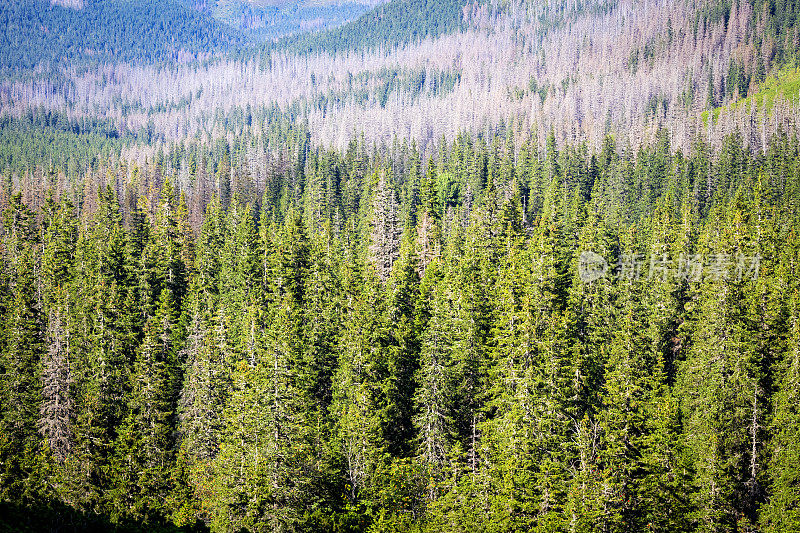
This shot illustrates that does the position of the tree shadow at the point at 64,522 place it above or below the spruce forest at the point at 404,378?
below

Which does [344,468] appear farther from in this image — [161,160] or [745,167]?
[161,160]

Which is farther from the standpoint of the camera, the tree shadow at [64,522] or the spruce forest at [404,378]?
the tree shadow at [64,522]

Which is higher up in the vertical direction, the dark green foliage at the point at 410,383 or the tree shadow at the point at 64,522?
the dark green foliage at the point at 410,383

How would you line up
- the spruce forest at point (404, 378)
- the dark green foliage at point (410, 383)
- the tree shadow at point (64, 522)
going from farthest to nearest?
1. the tree shadow at point (64, 522)
2. the spruce forest at point (404, 378)
3. the dark green foliage at point (410, 383)

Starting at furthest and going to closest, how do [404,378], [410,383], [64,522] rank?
[410,383] → [404,378] → [64,522]

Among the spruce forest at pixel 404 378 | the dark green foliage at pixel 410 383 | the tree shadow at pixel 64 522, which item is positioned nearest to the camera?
the dark green foliage at pixel 410 383

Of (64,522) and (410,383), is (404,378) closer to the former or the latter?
(410,383)

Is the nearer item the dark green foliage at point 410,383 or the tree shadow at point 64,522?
the dark green foliage at point 410,383

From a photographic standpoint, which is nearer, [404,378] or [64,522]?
[64,522]

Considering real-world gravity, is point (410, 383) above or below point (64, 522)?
above

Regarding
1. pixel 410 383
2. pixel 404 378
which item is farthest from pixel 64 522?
pixel 410 383

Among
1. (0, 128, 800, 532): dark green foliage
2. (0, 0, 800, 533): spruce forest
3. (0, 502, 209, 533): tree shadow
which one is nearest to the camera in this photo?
(0, 128, 800, 532): dark green foliage

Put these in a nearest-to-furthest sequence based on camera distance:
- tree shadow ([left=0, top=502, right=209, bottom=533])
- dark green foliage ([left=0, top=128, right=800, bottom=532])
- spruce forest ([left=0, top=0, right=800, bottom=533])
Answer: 1. dark green foliage ([left=0, top=128, right=800, bottom=532])
2. spruce forest ([left=0, top=0, right=800, bottom=533])
3. tree shadow ([left=0, top=502, right=209, bottom=533])

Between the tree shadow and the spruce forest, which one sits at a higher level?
the spruce forest
